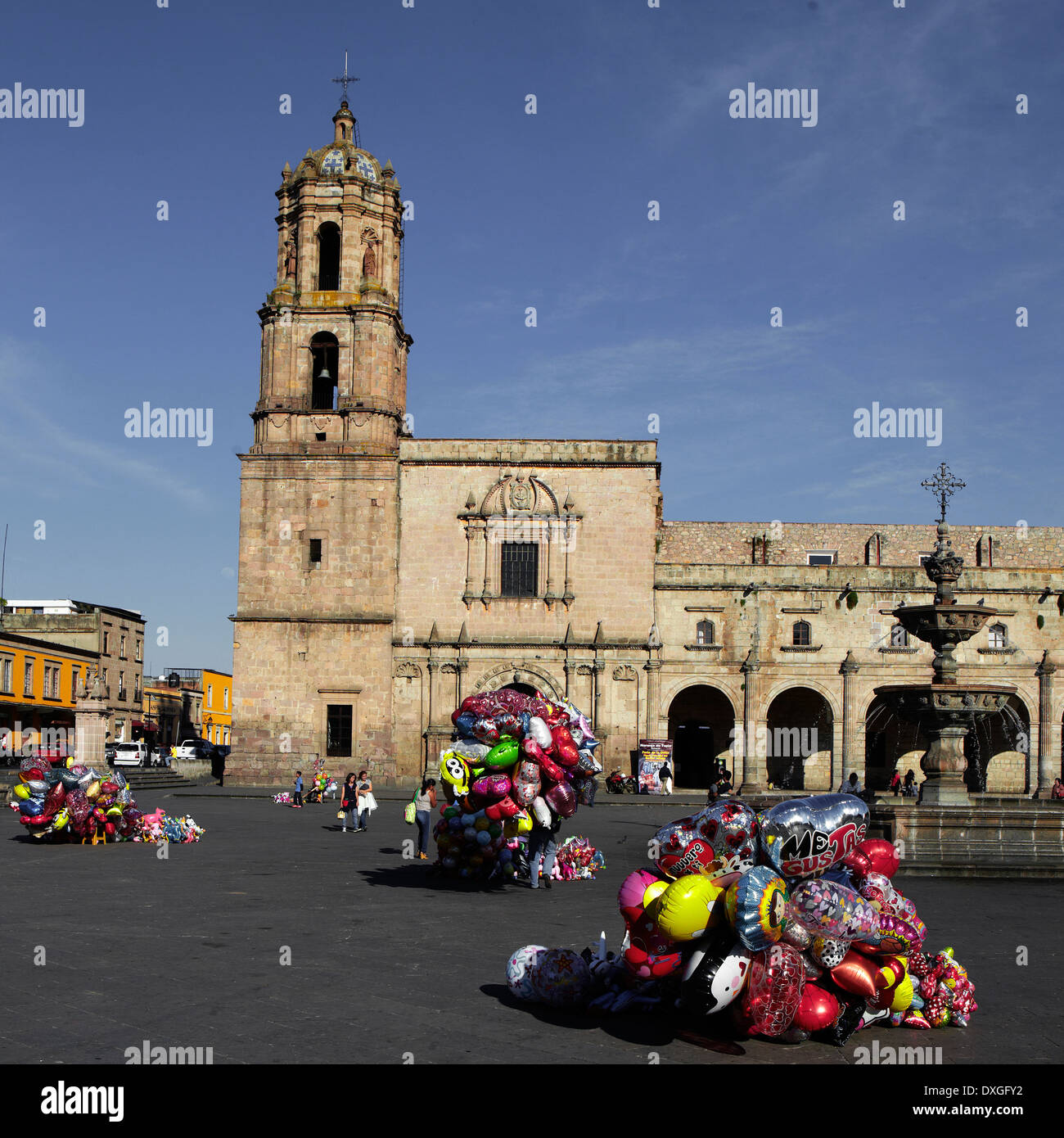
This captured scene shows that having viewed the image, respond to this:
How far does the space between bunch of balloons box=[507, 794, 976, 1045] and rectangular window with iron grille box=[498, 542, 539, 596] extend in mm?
33743

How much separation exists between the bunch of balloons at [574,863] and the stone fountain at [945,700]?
6395mm

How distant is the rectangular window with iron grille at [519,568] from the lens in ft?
136

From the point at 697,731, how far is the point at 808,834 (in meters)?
39.3

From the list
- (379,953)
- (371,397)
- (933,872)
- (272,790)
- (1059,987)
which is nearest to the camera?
(1059,987)

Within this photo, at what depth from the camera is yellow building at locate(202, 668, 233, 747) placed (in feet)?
290

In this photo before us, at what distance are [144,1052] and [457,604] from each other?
3469 centimetres

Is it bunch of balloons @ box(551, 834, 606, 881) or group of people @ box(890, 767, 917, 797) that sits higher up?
bunch of balloons @ box(551, 834, 606, 881)

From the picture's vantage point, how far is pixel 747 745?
41281mm

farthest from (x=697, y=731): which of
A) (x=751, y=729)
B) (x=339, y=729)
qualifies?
(x=339, y=729)

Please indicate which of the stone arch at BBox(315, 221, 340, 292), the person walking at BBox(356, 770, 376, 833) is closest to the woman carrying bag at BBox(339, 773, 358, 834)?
the person walking at BBox(356, 770, 376, 833)

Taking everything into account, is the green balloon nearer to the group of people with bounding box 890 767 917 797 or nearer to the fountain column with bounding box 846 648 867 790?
the group of people with bounding box 890 767 917 797

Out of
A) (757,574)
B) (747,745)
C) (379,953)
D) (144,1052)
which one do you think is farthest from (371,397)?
(144,1052)

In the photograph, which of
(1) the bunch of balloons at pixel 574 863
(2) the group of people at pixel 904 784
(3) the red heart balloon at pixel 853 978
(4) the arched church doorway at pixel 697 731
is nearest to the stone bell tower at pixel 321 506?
(4) the arched church doorway at pixel 697 731
